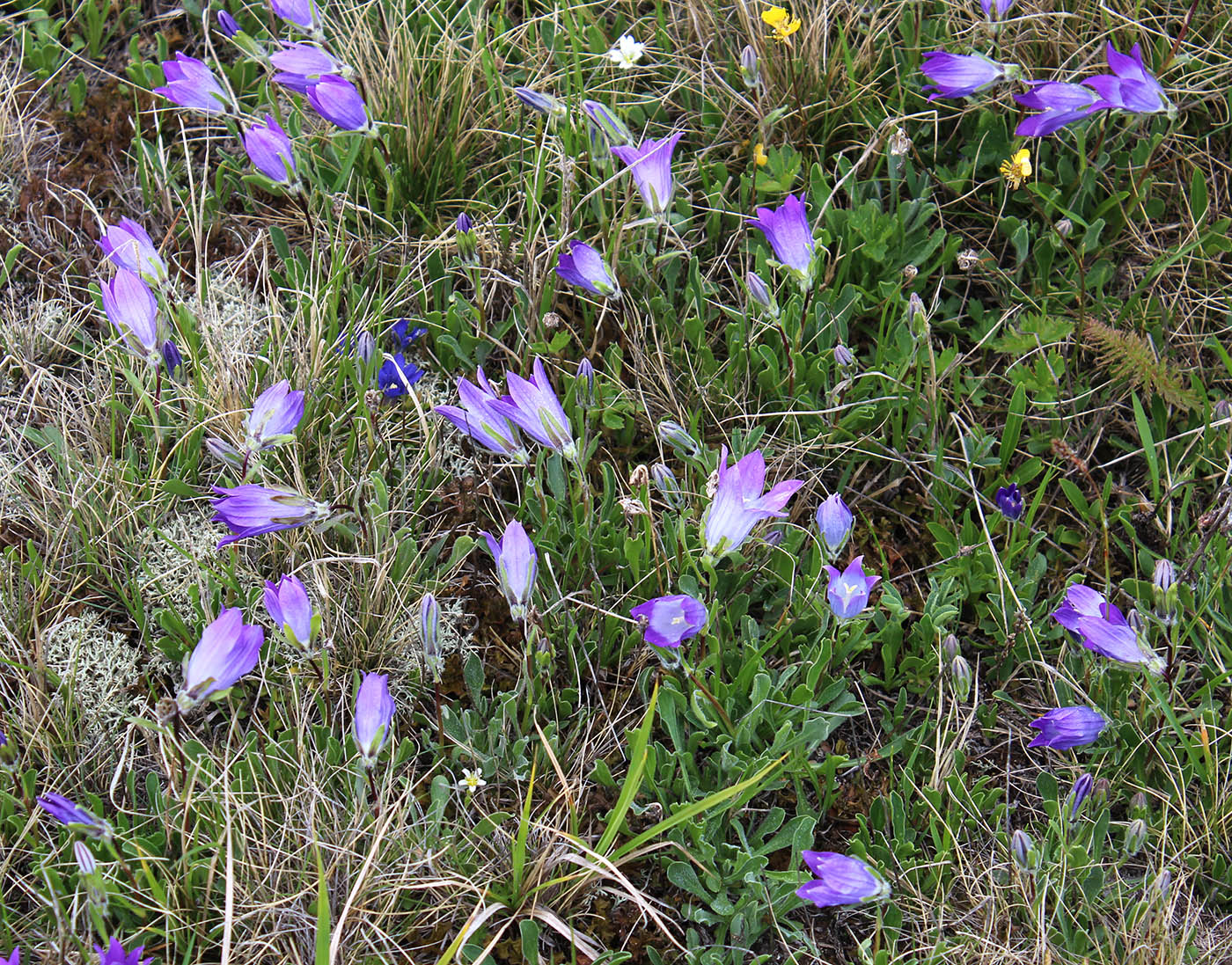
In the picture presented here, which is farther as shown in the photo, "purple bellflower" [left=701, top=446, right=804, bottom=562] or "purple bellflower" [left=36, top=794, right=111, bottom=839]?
"purple bellflower" [left=701, top=446, right=804, bottom=562]

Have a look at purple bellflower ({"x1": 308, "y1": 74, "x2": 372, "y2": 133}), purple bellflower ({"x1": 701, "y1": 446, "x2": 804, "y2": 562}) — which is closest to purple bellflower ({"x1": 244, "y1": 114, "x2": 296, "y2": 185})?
purple bellflower ({"x1": 308, "y1": 74, "x2": 372, "y2": 133})

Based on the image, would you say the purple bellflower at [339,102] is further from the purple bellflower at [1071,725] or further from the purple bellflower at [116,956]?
the purple bellflower at [1071,725]

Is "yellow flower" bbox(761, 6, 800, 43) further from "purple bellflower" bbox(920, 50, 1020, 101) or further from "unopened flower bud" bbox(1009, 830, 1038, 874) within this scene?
"unopened flower bud" bbox(1009, 830, 1038, 874)

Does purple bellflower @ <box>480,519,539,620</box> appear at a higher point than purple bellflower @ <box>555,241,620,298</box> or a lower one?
lower

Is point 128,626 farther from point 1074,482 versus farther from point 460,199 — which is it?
point 1074,482

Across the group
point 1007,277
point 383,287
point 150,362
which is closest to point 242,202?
point 383,287

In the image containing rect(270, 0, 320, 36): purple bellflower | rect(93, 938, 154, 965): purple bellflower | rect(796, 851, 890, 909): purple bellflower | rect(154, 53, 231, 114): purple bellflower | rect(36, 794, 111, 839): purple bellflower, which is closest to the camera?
rect(93, 938, 154, 965): purple bellflower
